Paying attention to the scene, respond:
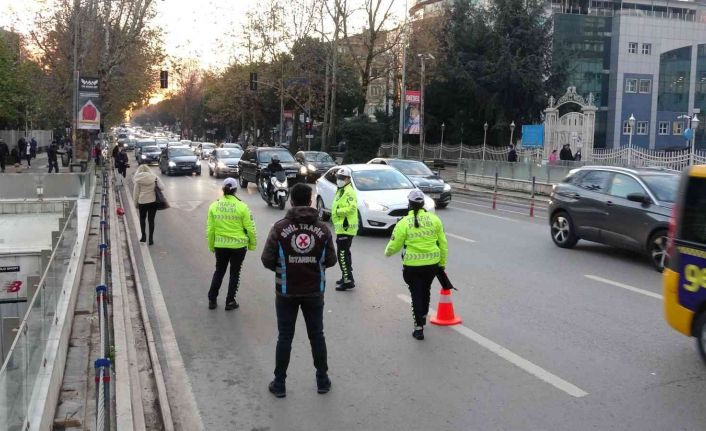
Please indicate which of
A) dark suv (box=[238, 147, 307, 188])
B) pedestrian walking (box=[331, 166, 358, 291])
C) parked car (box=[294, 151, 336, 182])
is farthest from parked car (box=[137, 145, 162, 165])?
pedestrian walking (box=[331, 166, 358, 291])

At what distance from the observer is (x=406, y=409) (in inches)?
223

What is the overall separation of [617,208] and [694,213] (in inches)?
234

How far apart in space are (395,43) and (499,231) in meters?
32.7

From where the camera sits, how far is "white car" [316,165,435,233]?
15234mm

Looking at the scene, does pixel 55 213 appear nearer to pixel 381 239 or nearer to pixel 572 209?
pixel 381 239

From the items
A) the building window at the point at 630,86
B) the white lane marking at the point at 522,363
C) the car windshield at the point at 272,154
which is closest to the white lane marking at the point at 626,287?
the white lane marking at the point at 522,363

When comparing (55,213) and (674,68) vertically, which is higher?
(674,68)

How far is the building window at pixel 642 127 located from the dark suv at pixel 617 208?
62.3m

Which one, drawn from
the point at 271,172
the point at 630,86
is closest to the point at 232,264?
the point at 271,172

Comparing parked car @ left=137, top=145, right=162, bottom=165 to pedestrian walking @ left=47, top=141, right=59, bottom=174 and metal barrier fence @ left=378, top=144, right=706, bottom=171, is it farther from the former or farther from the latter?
metal barrier fence @ left=378, top=144, right=706, bottom=171

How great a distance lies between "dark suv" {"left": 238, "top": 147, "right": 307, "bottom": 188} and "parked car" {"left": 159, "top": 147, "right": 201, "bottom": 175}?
27.1 feet

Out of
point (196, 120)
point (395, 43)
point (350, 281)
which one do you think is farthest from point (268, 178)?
point (196, 120)

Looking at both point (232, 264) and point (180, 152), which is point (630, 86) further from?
point (232, 264)

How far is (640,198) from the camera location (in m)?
11.9
